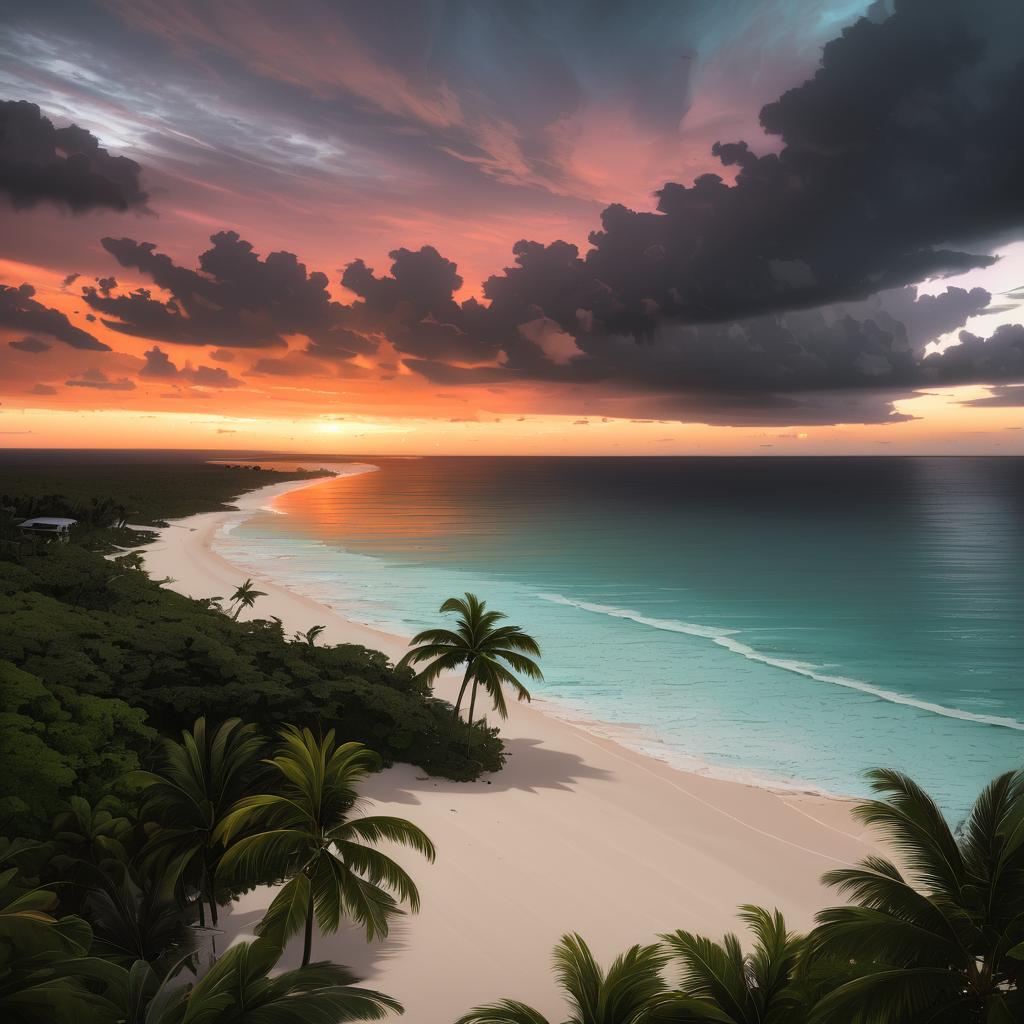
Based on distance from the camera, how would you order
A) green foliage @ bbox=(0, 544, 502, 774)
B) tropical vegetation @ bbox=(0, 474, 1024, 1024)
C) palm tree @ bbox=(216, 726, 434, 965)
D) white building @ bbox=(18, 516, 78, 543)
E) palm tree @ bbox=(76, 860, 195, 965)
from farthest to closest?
white building @ bbox=(18, 516, 78, 543)
green foliage @ bbox=(0, 544, 502, 774)
palm tree @ bbox=(76, 860, 195, 965)
palm tree @ bbox=(216, 726, 434, 965)
tropical vegetation @ bbox=(0, 474, 1024, 1024)

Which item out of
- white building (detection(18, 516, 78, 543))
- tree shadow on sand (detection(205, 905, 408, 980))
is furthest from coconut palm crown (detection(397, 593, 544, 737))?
white building (detection(18, 516, 78, 543))

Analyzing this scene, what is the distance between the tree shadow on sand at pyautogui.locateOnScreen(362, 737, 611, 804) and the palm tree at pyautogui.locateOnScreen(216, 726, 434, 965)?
10.7m

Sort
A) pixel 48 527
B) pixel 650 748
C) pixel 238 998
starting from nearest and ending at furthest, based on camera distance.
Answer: pixel 238 998, pixel 650 748, pixel 48 527

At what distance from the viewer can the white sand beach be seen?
17.7 m

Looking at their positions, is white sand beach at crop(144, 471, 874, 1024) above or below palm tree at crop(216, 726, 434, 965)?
below

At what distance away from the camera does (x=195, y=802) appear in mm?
17109

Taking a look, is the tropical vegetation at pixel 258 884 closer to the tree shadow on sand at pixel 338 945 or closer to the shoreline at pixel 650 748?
the tree shadow on sand at pixel 338 945

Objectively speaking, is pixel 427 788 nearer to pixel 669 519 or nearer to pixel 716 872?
pixel 716 872

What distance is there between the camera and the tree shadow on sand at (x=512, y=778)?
2725 cm

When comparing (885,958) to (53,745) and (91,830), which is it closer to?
(91,830)

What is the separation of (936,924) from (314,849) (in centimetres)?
1119

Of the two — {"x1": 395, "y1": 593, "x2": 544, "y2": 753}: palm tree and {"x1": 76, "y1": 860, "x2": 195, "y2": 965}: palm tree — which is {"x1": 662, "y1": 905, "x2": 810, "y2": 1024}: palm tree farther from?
{"x1": 395, "y1": 593, "x2": 544, "y2": 753}: palm tree

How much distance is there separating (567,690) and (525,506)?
450 feet

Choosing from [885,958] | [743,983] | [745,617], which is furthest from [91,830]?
[745,617]
